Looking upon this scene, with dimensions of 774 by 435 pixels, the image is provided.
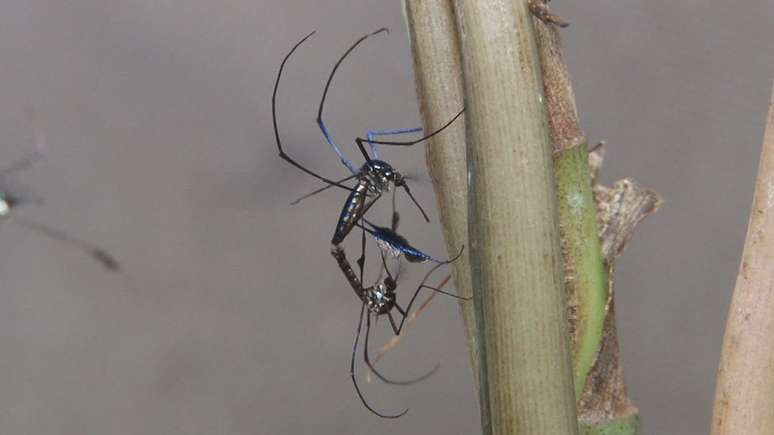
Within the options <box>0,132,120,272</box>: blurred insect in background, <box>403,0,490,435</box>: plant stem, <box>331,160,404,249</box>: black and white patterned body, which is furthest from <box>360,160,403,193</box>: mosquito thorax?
<box>0,132,120,272</box>: blurred insect in background

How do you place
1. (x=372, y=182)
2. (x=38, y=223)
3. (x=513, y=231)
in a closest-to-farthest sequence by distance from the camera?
(x=513, y=231) → (x=372, y=182) → (x=38, y=223)

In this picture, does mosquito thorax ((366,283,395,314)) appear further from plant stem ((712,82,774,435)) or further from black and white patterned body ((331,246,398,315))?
plant stem ((712,82,774,435))

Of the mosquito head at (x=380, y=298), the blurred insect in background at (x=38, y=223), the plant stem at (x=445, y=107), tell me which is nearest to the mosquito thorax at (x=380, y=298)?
the mosquito head at (x=380, y=298)

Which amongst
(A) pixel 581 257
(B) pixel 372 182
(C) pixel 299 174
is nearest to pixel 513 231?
(A) pixel 581 257

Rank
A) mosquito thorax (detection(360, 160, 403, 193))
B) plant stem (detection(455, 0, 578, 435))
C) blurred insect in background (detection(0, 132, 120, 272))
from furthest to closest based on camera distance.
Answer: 1. blurred insect in background (detection(0, 132, 120, 272))
2. mosquito thorax (detection(360, 160, 403, 193))
3. plant stem (detection(455, 0, 578, 435))

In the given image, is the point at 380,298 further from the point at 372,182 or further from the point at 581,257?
the point at 581,257

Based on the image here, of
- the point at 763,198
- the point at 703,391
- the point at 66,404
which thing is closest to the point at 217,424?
the point at 66,404

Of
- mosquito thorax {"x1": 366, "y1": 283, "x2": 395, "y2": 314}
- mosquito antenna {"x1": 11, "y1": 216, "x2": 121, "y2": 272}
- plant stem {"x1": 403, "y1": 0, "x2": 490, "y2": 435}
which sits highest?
mosquito antenna {"x1": 11, "y1": 216, "x2": 121, "y2": 272}

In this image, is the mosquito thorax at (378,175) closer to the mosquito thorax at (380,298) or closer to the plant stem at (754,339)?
the mosquito thorax at (380,298)
